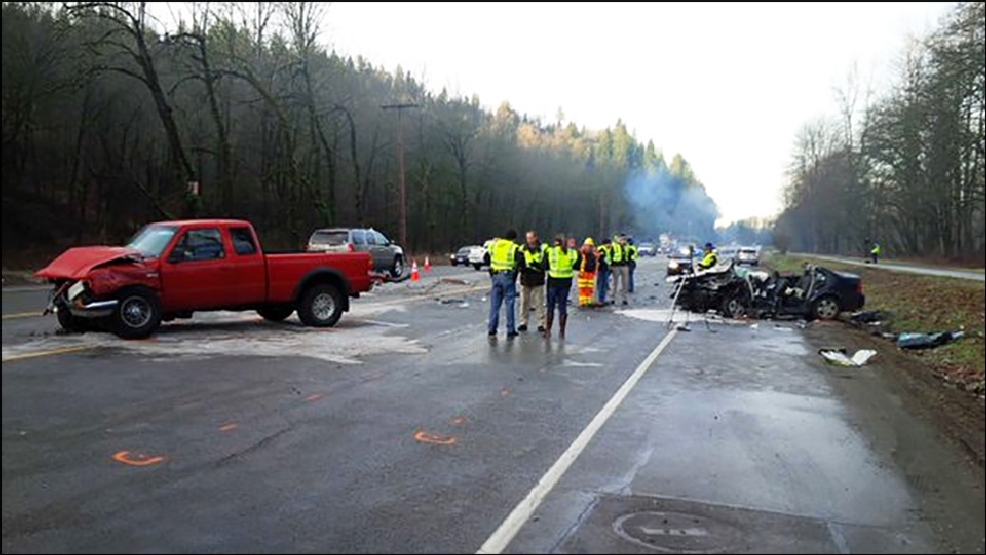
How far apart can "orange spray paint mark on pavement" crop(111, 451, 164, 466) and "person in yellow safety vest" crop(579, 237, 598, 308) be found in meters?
16.0

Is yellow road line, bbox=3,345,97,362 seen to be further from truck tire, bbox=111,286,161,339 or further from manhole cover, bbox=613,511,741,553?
manhole cover, bbox=613,511,741,553

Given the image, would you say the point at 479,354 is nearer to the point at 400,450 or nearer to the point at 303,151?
the point at 400,450

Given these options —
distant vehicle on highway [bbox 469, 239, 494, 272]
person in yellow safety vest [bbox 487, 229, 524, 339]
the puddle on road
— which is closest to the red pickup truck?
the puddle on road

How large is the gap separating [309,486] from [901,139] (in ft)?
167

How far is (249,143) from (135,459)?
5041 cm

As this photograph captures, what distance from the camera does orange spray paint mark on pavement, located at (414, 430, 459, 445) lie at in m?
6.98

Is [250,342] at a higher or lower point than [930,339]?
higher

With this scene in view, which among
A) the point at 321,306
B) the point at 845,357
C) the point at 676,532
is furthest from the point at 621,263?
the point at 676,532

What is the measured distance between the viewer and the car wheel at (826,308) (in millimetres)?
20359

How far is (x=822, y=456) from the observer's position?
6.85m

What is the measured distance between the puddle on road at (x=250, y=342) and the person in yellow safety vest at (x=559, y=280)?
9.41 feet

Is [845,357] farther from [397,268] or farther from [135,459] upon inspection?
[397,268]

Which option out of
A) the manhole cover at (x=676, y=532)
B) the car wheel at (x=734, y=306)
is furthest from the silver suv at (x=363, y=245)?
the manhole cover at (x=676, y=532)

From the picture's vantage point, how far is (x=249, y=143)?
53625 millimetres
